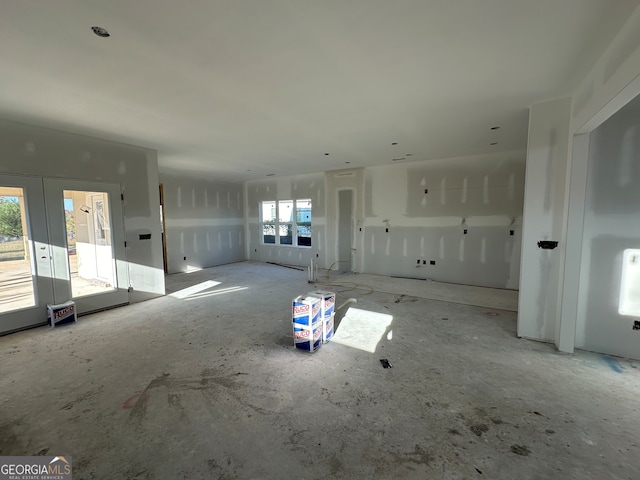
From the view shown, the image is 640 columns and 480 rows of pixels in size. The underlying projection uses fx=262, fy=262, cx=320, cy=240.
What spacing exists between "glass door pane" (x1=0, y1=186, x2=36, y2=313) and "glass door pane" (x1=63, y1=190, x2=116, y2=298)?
0.43m

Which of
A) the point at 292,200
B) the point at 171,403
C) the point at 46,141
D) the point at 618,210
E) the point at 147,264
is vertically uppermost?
the point at 46,141

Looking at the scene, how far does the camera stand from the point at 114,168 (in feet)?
14.5

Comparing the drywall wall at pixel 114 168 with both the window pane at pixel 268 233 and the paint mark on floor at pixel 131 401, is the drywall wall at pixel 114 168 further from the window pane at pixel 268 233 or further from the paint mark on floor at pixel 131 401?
the window pane at pixel 268 233

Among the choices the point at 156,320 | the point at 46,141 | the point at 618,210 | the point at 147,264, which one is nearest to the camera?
the point at 618,210

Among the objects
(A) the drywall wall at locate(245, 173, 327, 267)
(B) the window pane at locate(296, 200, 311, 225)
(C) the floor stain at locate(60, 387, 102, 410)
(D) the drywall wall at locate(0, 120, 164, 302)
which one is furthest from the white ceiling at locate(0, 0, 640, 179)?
(B) the window pane at locate(296, 200, 311, 225)

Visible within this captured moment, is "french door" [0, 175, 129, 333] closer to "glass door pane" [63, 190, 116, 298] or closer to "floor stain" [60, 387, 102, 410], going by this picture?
"glass door pane" [63, 190, 116, 298]

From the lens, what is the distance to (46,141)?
3709 millimetres

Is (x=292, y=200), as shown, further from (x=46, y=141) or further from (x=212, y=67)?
(x=212, y=67)

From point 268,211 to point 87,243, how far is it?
532 centimetres

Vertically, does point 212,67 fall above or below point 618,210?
above

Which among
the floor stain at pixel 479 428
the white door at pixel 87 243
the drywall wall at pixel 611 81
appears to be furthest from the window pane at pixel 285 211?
the floor stain at pixel 479 428

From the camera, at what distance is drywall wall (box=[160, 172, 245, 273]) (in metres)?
7.40

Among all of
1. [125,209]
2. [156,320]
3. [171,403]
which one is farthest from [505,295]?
[125,209]

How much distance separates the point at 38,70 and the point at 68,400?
285cm
